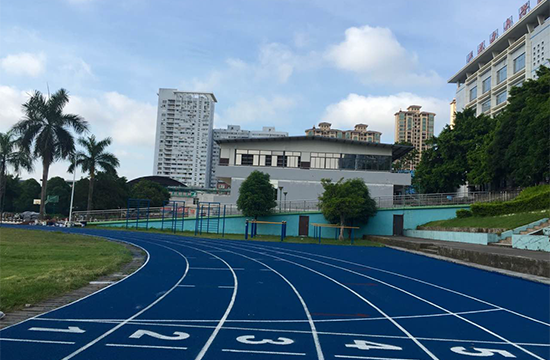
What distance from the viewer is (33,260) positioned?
13.0 meters

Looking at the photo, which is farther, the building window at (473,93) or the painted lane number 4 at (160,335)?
the building window at (473,93)

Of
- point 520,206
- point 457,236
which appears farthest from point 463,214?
point 457,236

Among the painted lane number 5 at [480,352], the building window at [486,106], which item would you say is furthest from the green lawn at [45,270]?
the building window at [486,106]

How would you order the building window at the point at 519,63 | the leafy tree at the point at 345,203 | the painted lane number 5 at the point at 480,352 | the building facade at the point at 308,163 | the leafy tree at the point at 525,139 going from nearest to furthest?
the painted lane number 5 at the point at 480,352, the leafy tree at the point at 525,139, the leafy tree at the point at 345,203, the building facade at the point at 308,163, the building window at the point at 519,63

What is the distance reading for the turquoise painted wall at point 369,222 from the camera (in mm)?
35625

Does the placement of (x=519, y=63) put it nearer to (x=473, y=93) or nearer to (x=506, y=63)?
(x=506, y=63)

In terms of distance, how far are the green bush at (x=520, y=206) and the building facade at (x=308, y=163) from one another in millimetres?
13861

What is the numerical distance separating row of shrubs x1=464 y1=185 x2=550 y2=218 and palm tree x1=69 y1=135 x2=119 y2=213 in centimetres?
3407

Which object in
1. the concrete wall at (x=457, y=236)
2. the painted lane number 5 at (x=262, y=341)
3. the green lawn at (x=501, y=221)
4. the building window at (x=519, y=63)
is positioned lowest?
the painted lane number 5 at (x=262, y=341)

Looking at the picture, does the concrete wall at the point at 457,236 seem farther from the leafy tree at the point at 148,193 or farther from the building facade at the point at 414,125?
the building facade at the point at 414,125

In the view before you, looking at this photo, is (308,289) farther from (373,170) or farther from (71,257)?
(373,170)

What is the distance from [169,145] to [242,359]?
419 feet

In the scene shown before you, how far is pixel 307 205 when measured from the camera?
38.7m

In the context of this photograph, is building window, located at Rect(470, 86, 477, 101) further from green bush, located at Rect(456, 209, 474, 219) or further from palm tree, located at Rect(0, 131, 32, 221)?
palm tree, located at Rect(0, 131, 32, 221)
